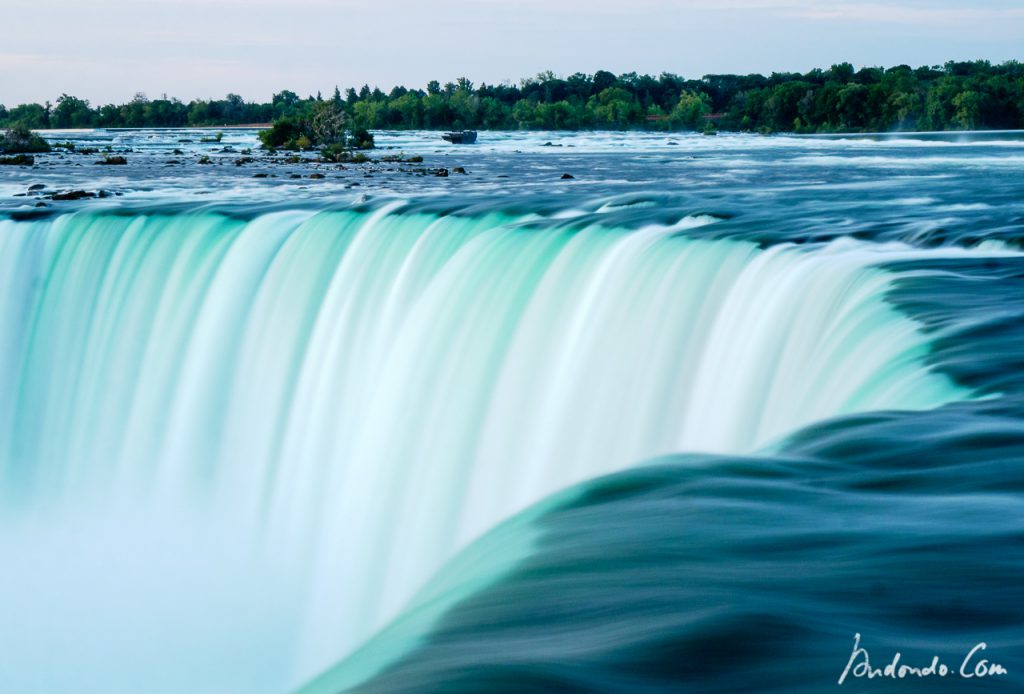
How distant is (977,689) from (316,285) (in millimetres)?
11923

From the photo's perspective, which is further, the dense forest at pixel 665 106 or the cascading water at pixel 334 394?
the dense forest at pixel 665 106

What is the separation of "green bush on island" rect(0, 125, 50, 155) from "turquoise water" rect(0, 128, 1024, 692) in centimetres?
3017

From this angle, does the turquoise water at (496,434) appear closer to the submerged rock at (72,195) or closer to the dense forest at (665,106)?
the submerged rock at (72,195)

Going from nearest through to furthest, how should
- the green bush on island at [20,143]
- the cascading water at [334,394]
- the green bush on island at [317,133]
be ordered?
the cascading water at [334,394] → the green bush on island at [20,143] → the green bush on island at [317,133]

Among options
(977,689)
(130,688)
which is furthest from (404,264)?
(977,689)

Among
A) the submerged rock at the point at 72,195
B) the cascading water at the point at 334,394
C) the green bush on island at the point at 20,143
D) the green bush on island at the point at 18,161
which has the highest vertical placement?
the green bush on island at the point at 20,143

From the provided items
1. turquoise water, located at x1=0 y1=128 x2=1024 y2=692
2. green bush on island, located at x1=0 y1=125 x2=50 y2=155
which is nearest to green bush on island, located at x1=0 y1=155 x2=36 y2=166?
green bush on island, located at x1=0 y1=125 x2=50 y2=155

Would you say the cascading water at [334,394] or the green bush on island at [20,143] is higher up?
the green bush on island at [20,143]

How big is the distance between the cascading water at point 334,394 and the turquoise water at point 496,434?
0.04 meters

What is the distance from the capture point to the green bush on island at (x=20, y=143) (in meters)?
46.2

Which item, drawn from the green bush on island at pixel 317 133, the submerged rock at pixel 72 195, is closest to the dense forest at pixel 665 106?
the green bush on island at pixel 317 133

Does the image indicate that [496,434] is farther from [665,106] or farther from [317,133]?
[665,106]

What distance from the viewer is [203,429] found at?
1394 cm

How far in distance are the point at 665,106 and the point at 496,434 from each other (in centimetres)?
12747
